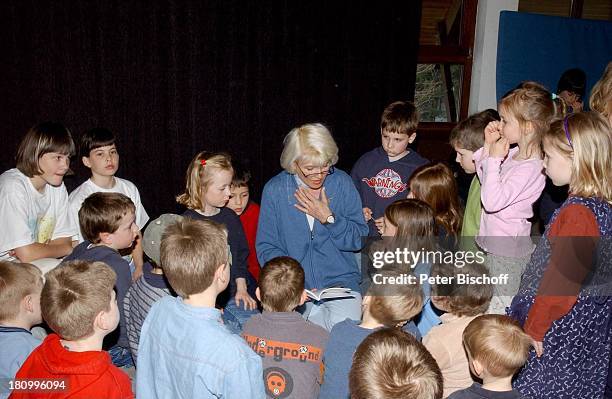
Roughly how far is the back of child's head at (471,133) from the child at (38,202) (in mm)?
2338

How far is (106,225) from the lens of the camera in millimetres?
2729

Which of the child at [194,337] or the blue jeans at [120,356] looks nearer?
the child at [194,337]

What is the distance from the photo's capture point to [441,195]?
9.71ft

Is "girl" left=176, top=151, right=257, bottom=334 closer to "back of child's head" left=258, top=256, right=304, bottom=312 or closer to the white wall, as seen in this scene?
"back of child's head" left=258, top=256, right=304, bottom=312

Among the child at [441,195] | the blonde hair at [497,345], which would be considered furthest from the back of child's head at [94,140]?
the blonde hair at [497,345]

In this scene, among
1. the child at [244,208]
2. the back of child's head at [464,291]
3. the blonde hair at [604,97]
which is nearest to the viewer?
the back of child's head at [464,291]

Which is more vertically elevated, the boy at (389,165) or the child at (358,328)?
the boy at (389,165)

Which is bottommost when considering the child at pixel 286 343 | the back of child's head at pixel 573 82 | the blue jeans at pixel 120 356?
the blue jeans at pixel 120 356

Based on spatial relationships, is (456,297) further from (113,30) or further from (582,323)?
(113,30)

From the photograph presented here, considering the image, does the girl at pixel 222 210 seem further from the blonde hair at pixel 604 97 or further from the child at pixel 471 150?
the blonde hair at pixel 604 97

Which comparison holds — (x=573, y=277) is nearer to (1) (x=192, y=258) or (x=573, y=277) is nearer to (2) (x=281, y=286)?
(2) (x=281, y=286)

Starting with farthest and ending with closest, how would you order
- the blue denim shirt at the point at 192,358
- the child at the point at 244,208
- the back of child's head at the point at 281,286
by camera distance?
the child at the point at 244,208, the back of child's head at the point at 281,286, the blue denim shirt at the point at 192,358

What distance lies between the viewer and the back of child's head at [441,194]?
295 centimetres

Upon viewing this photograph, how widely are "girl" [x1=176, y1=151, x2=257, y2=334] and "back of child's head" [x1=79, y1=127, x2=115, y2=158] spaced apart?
2.49 ft
